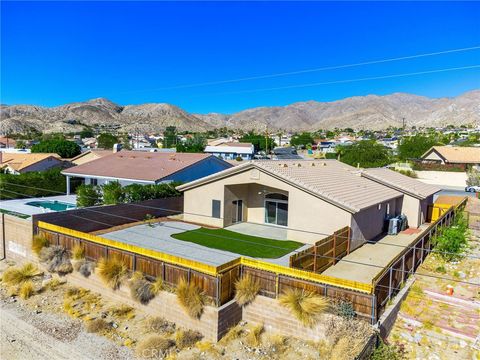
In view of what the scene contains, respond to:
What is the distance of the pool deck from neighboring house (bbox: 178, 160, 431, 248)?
36.8 ft

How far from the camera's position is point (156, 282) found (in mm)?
14227

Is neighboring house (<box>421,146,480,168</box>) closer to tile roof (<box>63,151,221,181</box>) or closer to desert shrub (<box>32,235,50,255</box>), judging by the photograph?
tile roof (<box>63,151,221,181</box>)

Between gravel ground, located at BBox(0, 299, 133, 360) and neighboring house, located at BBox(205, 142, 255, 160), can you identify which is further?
neighboring house, located at BBox(205, 142, 255, 160)

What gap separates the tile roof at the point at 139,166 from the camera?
30.1m

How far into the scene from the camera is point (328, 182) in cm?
2167

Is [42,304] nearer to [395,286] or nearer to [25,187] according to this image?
[395,286]

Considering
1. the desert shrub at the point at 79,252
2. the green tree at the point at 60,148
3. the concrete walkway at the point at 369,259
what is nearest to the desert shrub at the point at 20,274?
the desert shrub at the point at 79,252

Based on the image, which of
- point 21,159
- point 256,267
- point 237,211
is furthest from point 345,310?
point 21,159

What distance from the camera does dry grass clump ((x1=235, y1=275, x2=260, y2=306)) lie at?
13.2 meters

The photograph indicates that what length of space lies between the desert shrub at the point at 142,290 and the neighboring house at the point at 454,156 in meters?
51.6

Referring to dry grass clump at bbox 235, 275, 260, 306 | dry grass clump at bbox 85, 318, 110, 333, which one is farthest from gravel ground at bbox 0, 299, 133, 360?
dry grass clump at bbox 235, 275, 260, 306

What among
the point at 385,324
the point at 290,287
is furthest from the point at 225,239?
the point at 385,324

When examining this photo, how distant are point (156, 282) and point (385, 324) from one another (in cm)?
784

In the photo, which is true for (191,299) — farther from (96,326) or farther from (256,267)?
(96,326)
